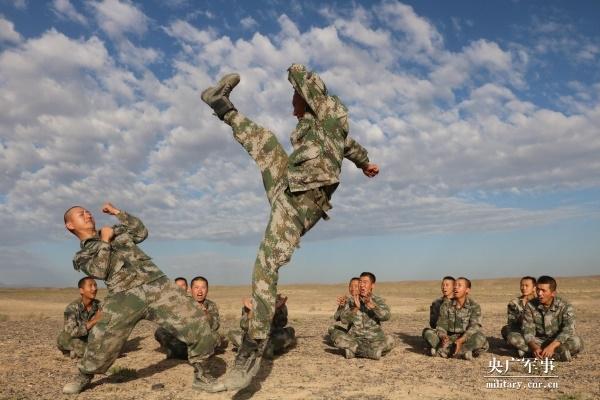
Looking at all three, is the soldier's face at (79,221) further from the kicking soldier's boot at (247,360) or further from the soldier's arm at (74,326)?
the soldier's arm at (74,326)

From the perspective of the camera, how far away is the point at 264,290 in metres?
4.98

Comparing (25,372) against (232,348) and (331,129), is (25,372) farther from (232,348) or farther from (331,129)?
(331,129)

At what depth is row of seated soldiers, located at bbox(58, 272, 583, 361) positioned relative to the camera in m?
8.36

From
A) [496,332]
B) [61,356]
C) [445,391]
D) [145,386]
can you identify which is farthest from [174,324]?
[496,332]

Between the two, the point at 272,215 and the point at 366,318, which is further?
the point at 366,318

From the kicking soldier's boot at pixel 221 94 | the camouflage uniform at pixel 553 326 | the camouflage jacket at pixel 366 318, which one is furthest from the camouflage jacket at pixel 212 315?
the camouflage uniform at pixel 553 326

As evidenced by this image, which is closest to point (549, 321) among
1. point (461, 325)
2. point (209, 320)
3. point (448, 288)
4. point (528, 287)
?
point (528, 287)

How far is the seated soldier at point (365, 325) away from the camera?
28.0ft

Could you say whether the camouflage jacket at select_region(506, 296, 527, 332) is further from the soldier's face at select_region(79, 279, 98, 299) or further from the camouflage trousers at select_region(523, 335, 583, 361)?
the soldier's face at select_region(79, 279, 98, 299)

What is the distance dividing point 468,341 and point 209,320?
4559 millimetres

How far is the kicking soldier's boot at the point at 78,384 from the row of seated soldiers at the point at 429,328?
6.99 ft

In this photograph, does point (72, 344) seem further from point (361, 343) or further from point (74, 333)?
point (361, 343)

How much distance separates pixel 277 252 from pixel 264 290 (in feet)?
1.32

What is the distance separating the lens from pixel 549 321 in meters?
8.73
